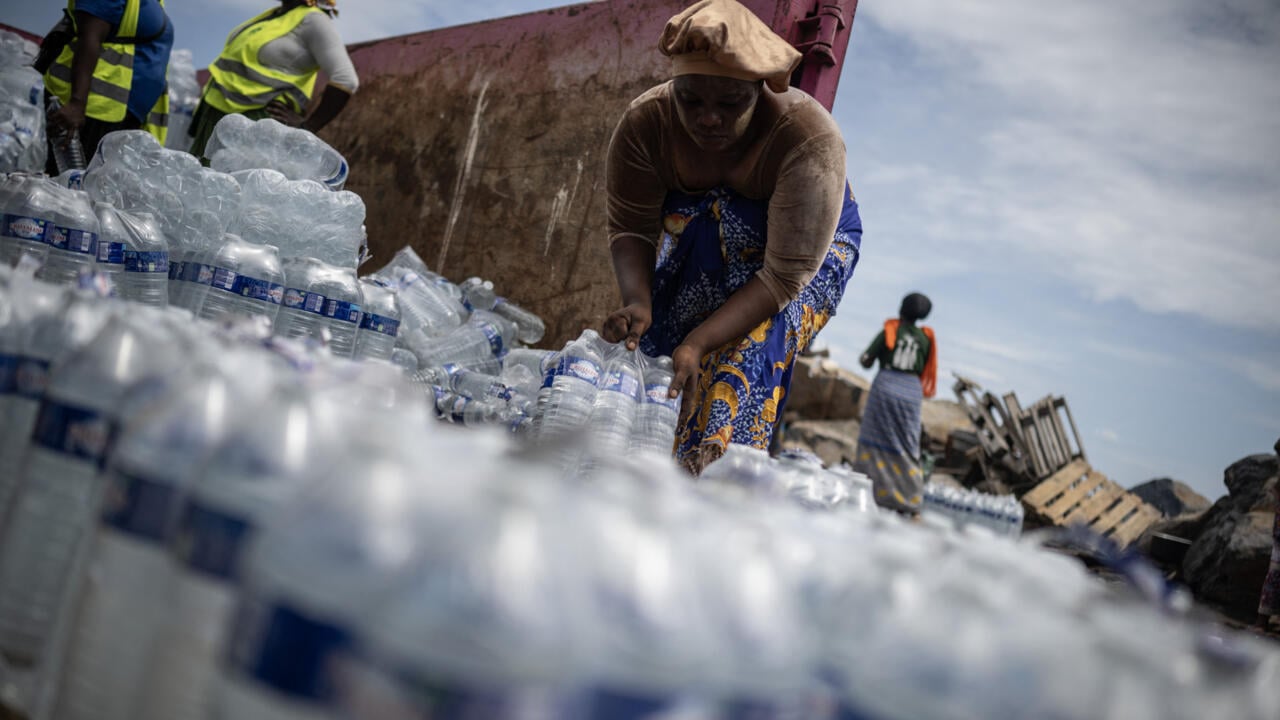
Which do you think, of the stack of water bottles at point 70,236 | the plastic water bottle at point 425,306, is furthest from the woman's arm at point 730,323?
the plastic water bottle at point 425,306

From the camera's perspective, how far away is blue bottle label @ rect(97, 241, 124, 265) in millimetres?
2383

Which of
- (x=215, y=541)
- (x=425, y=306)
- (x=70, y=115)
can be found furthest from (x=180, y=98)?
(x=215, y=541)

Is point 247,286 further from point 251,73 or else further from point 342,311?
point 251,73

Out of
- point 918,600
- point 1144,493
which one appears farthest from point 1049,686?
point 1144,493

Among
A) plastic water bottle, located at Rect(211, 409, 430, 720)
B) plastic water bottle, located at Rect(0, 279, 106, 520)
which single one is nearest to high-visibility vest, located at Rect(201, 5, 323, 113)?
plastic water bottle, located at Rect(0, 279, 106, 520)

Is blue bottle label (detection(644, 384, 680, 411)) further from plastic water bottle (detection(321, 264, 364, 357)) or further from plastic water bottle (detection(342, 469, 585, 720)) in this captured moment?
plastic water bottle (detection(342, 469, 585, 720))

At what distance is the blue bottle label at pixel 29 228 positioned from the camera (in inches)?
87.7

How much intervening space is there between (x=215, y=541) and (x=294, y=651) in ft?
0.73

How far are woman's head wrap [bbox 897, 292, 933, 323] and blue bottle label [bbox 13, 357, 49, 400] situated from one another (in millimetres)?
8191

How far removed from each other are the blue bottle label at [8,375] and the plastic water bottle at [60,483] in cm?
20

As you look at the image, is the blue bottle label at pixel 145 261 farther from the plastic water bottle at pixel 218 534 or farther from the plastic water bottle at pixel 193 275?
the plastic water bottle at pixel 218 534

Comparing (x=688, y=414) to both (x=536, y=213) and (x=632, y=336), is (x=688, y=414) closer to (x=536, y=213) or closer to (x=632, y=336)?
(x=632, y=336)

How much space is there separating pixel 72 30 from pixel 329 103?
1288 mm

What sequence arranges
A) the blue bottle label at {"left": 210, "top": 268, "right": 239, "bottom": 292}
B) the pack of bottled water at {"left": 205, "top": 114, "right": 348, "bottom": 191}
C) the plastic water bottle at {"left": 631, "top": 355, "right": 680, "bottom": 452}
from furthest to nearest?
the pack of bottled water at {"left": 205, "top": 114, "right": 348, "bottom": 191} → the blue bottle label at {"left": 210, "top": 268, "right": 239, "bottom": 292} → the plastic water bottle at {"left": 631, "top": 355, "right": 680, "bottom": 452}
